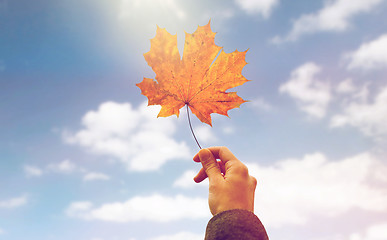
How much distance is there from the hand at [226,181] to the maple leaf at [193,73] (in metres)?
0.54

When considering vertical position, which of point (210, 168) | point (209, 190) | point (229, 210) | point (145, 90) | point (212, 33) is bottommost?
point (229, 210)

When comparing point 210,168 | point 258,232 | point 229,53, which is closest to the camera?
point 258,232

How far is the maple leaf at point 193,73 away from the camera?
8.86ft

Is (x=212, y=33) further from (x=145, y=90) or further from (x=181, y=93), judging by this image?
(x=145, y=90)

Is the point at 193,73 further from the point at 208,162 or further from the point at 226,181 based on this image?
the point at 226,181

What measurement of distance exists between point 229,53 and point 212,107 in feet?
1.83

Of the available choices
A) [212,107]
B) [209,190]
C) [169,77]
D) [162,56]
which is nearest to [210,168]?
[209,190]

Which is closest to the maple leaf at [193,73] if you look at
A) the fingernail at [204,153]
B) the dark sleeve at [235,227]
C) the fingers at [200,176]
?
the fingernail at [204,153]

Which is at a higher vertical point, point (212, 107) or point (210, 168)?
point (212, 107)

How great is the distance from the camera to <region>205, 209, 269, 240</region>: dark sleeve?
2.07 meters

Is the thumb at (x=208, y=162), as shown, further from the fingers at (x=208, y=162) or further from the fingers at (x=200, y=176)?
the fingers at (x=200, y=176)

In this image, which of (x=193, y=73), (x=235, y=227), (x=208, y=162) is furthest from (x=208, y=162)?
(x=193, y=73)

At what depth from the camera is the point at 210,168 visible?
2.55 meters

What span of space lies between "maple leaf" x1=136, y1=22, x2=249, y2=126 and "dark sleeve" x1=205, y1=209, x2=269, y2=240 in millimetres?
1091
